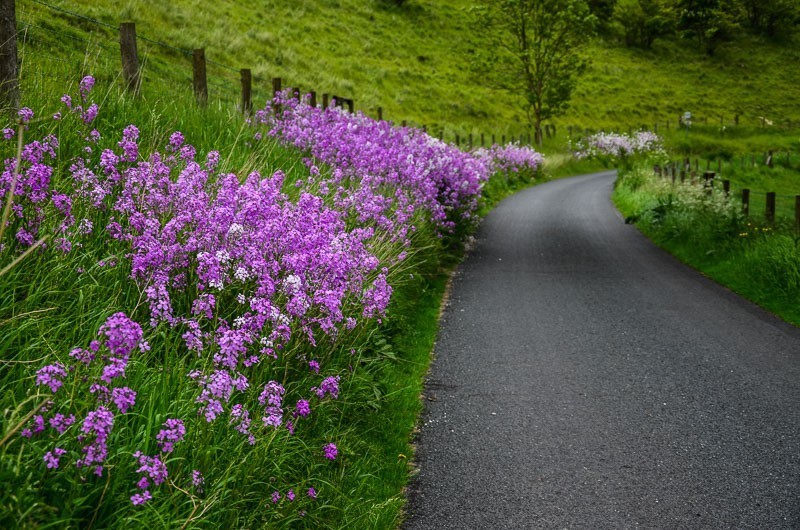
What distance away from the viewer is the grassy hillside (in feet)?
67.4

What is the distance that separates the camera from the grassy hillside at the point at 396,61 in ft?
67.4

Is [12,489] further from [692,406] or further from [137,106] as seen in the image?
[137,106]

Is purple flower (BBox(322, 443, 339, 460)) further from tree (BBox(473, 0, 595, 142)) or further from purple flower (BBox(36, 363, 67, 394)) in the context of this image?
tree (BBox(473, 0, 595, 142))

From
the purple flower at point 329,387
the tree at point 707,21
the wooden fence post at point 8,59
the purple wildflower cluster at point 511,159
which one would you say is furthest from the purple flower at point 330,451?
the tree at point 707,21

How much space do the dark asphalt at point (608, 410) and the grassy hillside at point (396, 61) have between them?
559cm

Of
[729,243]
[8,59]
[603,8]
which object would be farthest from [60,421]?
[603,8]

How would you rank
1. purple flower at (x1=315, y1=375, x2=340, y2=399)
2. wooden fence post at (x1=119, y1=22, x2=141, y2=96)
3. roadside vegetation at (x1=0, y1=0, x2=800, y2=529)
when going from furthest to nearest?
wooden fence post at (x1=119, y1=22, x2=141, y2=96), purple flower at (x1=315, y1=375, x2=340, y2=399), roadside vegetation at (x1=0, y1=0, x2=800, y2=529)

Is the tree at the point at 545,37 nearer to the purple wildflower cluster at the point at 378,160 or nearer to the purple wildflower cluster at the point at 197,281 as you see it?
the purple wildflower cluster at the point at 378,160

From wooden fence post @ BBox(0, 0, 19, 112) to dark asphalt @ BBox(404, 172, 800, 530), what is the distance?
463 centimetres

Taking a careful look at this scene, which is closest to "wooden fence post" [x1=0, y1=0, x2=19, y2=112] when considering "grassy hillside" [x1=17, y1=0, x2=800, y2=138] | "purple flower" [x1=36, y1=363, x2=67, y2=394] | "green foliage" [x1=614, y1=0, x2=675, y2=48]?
"grassy hillside" [x1=17, y1=0, x2=800, y2=138]

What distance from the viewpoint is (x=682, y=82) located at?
231 ft

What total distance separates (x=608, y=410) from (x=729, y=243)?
7.94m

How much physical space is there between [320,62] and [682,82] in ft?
163

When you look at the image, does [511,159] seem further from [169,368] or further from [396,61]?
[169,368]
